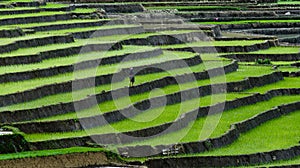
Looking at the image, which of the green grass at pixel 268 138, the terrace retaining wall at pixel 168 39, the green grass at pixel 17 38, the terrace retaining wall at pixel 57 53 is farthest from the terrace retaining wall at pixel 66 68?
the green grass at pixel 268 138

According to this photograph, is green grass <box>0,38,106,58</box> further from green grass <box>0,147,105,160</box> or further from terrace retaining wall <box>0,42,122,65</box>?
green grass <box>0,147,105,160</box>

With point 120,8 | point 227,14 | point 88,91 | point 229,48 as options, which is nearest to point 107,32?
point 229,48

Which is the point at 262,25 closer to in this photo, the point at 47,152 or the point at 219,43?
the point at 219,43

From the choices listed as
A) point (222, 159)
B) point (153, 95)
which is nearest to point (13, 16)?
point (153, 95)

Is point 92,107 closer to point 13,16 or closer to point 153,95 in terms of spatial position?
point 153,95

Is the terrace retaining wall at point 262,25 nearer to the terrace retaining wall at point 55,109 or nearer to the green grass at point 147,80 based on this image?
the green grass at point 147,80

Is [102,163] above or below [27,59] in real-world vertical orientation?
below
